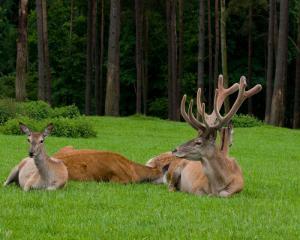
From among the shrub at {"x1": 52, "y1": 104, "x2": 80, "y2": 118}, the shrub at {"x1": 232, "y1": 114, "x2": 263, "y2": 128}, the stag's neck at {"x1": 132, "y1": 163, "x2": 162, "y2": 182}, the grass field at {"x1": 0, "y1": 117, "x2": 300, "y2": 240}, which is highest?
the grass field at {"x1": 0, "y1": 117, "x2": 300, "y2": 240}

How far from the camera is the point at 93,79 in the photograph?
55625 mm

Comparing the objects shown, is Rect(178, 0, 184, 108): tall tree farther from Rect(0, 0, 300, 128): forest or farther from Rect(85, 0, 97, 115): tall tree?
Rect(85, 0, 97, 115): tall tree

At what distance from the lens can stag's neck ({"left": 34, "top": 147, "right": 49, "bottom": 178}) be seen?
1124cm

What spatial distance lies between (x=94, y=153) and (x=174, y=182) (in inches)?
59.9

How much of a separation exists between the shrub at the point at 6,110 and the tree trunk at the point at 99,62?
917 inches

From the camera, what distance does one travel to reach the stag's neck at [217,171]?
37.3ft

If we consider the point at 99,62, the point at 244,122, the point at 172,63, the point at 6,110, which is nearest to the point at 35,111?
the point at 6,110

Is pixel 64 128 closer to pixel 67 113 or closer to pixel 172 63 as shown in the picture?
pixel 67 113

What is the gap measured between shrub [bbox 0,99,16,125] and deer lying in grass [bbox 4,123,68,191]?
49.6 feet

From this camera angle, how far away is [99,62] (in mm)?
54062

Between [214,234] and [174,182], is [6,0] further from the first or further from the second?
[214,234]

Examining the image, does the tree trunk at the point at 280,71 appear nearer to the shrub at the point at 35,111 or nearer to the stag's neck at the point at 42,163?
the shrub at the point at 35,111

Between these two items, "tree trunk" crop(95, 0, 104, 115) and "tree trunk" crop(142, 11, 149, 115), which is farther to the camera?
"tree trunk" crop(95, 0, 104, 115)

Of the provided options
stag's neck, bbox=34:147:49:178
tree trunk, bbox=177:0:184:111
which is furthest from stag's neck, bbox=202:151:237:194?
tree trunk, bbox=177:0:184:111
